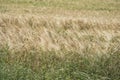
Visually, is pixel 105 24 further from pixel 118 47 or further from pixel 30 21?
pixel 118 47

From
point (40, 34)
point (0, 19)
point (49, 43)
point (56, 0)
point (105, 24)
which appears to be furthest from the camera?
point (56, 0)

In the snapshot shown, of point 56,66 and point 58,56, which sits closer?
point 56,66

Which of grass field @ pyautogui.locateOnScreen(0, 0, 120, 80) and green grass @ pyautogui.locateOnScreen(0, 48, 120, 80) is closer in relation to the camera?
green grass @ pyautogui.locateOnScreen(0, 48, 120, 80)

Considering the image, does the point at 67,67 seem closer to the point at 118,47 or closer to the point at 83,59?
the point at 83,59

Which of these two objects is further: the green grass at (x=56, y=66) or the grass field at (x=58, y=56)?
the grass field at (x=58, y=56)

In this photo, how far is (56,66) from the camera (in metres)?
6.06

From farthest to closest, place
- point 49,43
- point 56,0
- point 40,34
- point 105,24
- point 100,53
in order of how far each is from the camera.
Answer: point 56,0 → point 105,24 → point 40,34 → point 49,43 → point 100,53

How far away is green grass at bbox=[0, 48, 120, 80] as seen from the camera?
18.0 feet

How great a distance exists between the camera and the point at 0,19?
9703mm

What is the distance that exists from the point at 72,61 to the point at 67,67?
302 mm

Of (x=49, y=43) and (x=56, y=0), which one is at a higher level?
(x=49, y=43)

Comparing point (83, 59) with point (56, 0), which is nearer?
point (83, 59)

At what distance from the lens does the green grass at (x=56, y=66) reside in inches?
217

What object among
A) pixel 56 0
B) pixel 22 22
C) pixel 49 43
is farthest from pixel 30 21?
pixel 56 0
